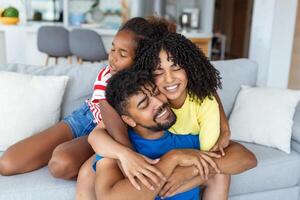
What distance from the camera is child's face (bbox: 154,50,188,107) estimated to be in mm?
1354

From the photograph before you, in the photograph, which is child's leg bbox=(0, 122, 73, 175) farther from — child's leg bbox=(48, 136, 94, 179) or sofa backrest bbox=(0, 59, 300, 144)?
sofa backrest bbox=(0, 59, 300, 144)

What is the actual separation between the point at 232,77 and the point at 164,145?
104cm

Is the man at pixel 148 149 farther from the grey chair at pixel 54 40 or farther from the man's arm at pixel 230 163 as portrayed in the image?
the grey chair at pixel 54 40

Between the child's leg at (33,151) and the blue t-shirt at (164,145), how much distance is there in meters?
0.42

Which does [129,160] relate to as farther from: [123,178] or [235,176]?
[235,176]

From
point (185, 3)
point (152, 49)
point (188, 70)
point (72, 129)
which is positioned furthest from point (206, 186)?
point (185, 3)

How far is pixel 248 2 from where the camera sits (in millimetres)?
8242

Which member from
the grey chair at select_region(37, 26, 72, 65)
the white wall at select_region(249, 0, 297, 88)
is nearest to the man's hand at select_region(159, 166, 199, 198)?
the white wall at select_region(249, 0, 297, 88)

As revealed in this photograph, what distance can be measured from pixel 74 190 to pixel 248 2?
7603 mm

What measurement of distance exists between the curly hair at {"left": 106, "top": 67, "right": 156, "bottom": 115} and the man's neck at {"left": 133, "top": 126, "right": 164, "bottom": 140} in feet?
0.28

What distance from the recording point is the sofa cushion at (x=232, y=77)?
2225 mm

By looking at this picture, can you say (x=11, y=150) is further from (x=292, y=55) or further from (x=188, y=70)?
(x=292, y=55)

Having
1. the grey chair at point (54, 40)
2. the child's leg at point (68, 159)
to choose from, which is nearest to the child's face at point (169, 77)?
the child's leg at point (68, 159)

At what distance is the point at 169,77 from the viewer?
1357 millimetres
